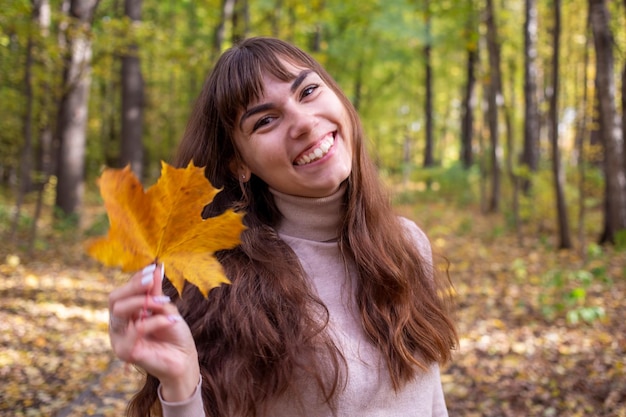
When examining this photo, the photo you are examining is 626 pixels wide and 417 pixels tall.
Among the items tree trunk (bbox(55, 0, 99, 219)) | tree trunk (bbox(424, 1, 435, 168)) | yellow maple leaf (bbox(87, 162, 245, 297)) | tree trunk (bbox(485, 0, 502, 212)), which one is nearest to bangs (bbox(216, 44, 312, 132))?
yellow maple leaf (bbox(87, 162, 245, 297))

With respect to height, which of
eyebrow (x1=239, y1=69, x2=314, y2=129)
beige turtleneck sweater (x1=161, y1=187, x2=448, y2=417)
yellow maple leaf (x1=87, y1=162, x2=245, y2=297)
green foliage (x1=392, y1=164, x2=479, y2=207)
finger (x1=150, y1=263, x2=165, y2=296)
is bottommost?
green foliage (x1=392, y1=164, x2=479, y2=207)

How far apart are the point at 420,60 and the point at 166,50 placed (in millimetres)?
13186

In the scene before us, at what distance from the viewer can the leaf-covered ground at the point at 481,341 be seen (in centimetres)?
394

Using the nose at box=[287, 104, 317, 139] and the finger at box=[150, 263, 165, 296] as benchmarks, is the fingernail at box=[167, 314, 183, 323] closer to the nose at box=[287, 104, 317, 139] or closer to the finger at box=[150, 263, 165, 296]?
the finger at box=[150, 263, 165, 296]

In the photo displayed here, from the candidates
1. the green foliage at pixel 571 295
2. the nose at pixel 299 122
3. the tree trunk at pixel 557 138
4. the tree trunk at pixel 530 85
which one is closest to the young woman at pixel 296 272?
the nose at pixel 299 122

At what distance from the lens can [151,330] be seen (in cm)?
98

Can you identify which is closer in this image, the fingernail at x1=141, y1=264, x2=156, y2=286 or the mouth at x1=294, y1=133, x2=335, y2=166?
the fingernail at x1=141, y1=264, x2=156, y2=286

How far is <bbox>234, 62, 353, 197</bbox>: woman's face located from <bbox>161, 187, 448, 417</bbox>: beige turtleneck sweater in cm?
Result: 13

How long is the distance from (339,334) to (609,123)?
23.3 ft

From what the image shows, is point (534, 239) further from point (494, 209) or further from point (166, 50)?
point (166, 50)

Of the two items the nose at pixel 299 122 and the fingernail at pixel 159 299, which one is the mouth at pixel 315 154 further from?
the fingernail at pixel 159 299

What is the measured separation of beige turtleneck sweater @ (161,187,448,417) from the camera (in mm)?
1506

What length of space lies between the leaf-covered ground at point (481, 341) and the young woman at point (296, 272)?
0.66 metres

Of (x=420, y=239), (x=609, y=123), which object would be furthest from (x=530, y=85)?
(x=420, y=239)
